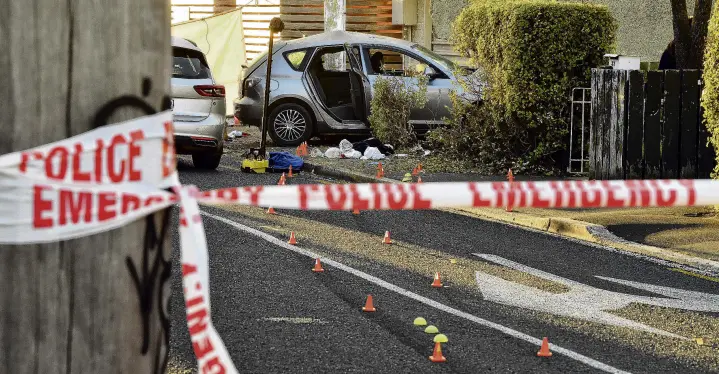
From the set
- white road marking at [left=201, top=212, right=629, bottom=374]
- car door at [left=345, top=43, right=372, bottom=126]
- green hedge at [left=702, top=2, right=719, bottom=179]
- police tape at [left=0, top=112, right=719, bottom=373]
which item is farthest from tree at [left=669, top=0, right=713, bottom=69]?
police tape at [left=0, top=112, right=719, bottom=373]

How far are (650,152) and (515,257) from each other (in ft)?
15.7

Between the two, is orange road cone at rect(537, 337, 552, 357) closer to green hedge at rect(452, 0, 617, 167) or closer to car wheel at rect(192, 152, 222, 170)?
green hedge at rect(452, 0, 617, 167)

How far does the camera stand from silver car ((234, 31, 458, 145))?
60.5ft

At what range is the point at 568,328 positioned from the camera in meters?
6.70

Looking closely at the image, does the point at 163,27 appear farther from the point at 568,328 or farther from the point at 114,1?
Answer: the point at 568,328

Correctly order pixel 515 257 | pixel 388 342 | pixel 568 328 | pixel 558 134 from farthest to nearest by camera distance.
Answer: pixel 558 134 < pixel 515 257 < pixel 568 328 < pixel 388 342

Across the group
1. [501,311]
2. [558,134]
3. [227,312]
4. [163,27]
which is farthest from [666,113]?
[163,27]

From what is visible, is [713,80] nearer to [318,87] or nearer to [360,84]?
[360,84]

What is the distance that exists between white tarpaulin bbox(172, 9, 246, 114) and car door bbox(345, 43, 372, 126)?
21.1 feet

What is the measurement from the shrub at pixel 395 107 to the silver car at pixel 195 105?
3.03m

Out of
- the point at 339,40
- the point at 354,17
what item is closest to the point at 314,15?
the point at 354,17

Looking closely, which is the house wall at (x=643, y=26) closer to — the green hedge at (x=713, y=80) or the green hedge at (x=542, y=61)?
the green hedge at (x=542, y=61)

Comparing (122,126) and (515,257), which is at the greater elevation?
(122,126)

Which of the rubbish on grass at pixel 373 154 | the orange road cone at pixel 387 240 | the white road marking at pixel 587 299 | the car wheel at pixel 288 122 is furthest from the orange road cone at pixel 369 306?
the car wheel at pixel 288 122
